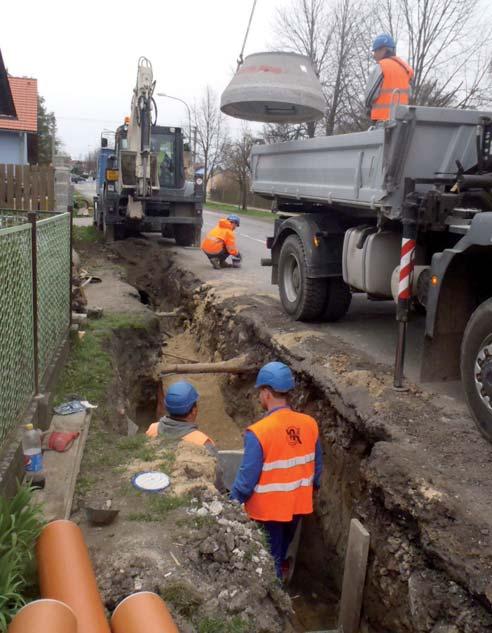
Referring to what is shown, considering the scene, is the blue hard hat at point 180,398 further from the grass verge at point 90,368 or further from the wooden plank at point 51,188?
the wooden plank at point 51,188

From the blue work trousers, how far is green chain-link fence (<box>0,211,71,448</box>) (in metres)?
1.95

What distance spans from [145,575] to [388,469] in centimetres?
189

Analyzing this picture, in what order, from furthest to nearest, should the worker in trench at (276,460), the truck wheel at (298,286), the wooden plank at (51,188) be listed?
the wooden plank at (51,188), the truck wheel at (298,286), the worker in trench at (276,460)

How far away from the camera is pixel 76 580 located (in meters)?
2.53

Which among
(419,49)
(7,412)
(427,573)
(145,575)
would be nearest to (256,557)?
(145,575)

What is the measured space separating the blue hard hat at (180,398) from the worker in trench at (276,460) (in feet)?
1.93

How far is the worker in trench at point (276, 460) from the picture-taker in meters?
3.95

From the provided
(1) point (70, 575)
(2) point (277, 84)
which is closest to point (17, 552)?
(1) point (70, 575)

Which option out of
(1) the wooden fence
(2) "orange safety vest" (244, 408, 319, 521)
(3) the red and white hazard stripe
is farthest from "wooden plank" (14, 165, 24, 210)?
(2) "orange safety vest" (244, 408, 319, 521)

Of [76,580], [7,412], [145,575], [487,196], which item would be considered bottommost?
[145,575]

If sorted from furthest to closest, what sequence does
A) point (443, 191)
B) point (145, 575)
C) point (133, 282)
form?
1. point (133, 282)
2. point (443, 191)
3. point (145, 575)

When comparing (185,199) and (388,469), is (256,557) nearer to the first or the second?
(388,469)

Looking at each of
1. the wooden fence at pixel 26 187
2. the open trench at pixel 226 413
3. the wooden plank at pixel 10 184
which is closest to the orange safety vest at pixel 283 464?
the open trench at pixel 226 413

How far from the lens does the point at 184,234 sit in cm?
1584
